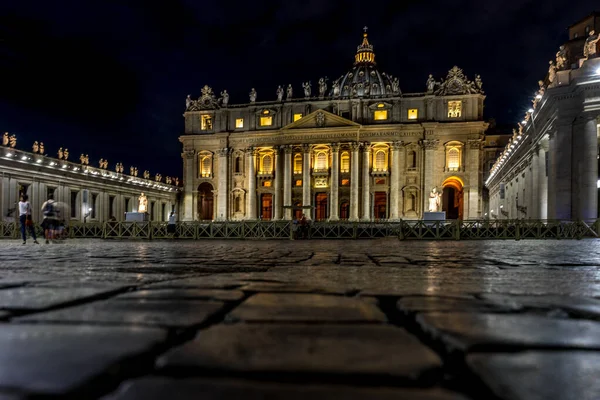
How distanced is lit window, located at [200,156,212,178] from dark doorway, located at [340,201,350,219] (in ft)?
68.2

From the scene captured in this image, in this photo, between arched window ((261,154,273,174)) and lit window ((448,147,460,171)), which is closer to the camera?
lit window ((448,147,460,171))

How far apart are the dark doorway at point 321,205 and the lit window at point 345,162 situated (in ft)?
15.5

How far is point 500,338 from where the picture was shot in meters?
1.63

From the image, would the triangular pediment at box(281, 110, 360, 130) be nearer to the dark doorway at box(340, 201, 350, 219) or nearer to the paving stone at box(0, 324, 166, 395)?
the dark doorway at box(340, 201, 350, 219)

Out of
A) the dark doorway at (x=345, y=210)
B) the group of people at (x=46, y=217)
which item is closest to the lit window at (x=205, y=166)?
the dark doorway at (x=345, y=210)

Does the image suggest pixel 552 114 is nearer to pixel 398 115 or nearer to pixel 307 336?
pixel 307 336

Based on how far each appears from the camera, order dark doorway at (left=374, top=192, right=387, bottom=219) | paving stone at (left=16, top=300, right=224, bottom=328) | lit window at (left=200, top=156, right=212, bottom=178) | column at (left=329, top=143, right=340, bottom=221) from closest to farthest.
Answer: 1. paving stone at (left=16, top=300, right=224, bottom=328)
2. column at (left=329, top=143, right=340, bottom=221)
3. dark doorway at (left=374, top=192, right=387, bottom=219)
4. lit window at (left=200, top=156, right=212, bottom=178)

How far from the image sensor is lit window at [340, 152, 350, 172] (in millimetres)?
58969

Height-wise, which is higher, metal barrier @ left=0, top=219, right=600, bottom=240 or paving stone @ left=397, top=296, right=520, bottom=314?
paving stone @ left=397, top=296, right=520, bottom=314

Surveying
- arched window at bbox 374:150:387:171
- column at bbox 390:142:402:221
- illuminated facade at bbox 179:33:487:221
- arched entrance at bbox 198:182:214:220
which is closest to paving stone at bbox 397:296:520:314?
illuminated facade at bbox 179:33:487:221

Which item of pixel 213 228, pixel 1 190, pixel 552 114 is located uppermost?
pixel 552 114

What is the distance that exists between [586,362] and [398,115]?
5848 cm

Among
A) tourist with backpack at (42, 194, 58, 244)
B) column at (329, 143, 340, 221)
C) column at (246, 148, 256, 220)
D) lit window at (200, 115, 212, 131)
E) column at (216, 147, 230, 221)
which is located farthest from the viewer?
lit window at (200, 115, 212, 131)

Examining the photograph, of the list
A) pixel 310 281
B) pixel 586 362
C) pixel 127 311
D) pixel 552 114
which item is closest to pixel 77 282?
pixel 127 311
